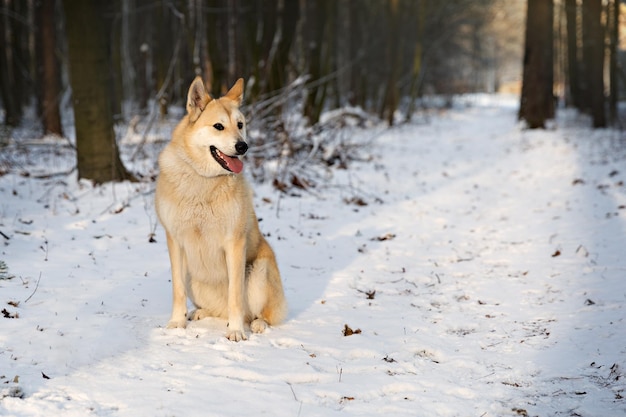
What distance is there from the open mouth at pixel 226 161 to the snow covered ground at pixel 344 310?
1.26 metres

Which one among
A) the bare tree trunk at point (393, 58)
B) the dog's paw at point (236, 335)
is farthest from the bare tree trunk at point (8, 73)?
the dog's paw at point (236, 335)

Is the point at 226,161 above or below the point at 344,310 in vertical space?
above

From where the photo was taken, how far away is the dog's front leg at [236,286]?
4492mm

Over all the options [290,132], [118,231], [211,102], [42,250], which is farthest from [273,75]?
[211,102]

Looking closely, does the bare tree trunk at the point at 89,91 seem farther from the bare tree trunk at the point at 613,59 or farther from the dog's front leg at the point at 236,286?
the bare tree trunk at the point at 613,59

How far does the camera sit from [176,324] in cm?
462

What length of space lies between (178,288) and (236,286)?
47 centimetres

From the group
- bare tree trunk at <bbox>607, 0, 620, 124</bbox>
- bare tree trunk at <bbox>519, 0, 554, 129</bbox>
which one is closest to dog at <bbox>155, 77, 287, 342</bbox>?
bare tree trunk at <bbox>519, 0, 554, 129</bbox>

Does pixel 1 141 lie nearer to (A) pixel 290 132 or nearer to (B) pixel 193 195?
(A) pixel 290 132

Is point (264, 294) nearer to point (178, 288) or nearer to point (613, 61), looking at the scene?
point (178, 288)

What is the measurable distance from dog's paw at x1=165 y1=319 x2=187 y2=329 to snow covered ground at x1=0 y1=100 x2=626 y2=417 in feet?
0.31

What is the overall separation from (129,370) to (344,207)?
6394 mm

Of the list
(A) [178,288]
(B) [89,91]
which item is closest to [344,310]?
(A) [178,288]

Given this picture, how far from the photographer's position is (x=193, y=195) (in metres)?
4.47
